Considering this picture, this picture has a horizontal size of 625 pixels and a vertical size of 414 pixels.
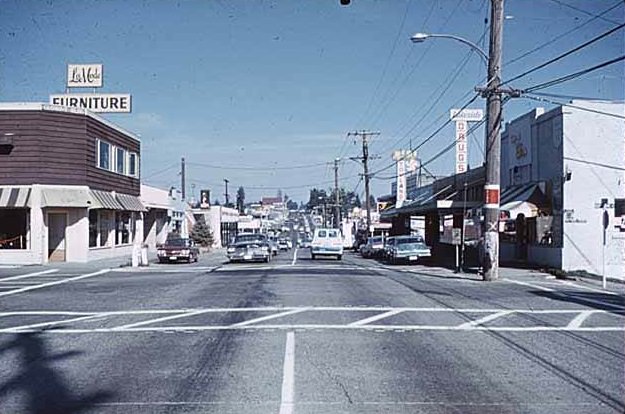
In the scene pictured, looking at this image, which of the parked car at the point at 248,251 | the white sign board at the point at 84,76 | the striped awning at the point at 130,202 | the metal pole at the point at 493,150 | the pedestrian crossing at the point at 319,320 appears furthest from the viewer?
the white sign board at the point at 84,76

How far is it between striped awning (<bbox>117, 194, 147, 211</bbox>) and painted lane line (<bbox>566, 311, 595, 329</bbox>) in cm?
3354

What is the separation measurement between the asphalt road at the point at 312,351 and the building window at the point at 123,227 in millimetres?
26886

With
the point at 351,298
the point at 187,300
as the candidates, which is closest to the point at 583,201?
the point at 351,298

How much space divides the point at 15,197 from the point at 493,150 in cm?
2199

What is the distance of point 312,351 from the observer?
1155cm

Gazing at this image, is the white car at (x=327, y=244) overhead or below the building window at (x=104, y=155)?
below

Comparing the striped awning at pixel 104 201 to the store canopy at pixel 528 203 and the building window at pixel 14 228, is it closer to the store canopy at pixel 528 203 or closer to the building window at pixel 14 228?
the building window at pixel 14 228

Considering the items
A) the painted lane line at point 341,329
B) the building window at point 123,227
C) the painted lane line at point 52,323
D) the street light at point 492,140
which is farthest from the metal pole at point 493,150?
the building window at point 123,227

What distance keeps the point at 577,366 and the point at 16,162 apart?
3209 cm

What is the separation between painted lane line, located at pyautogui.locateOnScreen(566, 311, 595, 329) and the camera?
47.8ft

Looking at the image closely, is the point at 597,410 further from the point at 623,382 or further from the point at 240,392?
the point at 240,392

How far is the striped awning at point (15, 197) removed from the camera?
119ft

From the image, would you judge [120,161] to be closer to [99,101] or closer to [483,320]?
[99,101]

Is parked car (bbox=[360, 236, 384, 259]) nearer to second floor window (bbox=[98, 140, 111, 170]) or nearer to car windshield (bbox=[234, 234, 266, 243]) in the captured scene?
car windshield (bbox=[234, 234, 266, 243])
